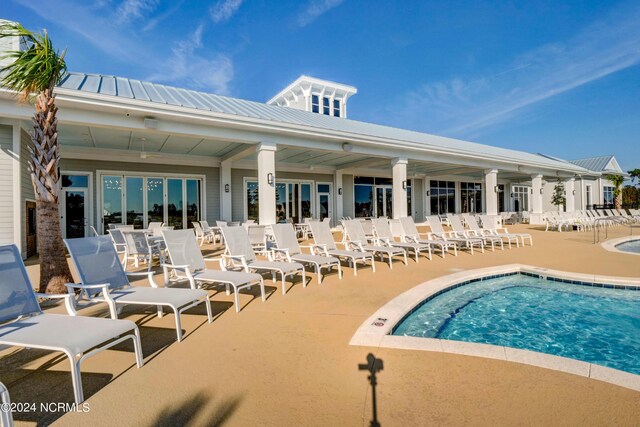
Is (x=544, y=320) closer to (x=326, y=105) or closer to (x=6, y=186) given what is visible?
(x=6, y=186)

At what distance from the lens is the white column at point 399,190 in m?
12.7

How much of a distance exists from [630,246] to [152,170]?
17856 millimetres

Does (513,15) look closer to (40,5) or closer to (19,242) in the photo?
(40,5)

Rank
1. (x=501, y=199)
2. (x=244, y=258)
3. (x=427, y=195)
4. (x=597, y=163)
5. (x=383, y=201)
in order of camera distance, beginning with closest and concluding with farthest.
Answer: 1. (x=244, y=258)
2. (x=383, y=201)
3. (x=427, y=195)
4. (x=501, y=199)
5. (x=597, y=163)

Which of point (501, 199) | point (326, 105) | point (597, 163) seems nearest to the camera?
point (326, 105)

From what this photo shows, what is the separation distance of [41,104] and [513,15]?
1524 centimetres

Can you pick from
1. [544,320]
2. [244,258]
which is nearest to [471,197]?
[544,320]

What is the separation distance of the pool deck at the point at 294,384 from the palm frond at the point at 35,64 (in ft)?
12.7

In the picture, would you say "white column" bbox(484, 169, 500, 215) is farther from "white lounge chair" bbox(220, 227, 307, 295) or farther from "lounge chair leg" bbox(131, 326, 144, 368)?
"lounge chair leg" bbox(131, 326, 144, 368)

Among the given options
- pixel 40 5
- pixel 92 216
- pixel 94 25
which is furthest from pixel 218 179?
pixel 40 5

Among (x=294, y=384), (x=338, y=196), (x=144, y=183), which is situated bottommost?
(x=294, y=384)

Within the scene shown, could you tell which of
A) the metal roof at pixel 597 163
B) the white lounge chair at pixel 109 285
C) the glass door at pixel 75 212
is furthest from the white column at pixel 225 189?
the metal roof at pixel 597 163

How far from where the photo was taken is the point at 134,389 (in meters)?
2.27

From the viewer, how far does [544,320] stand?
420 cm
